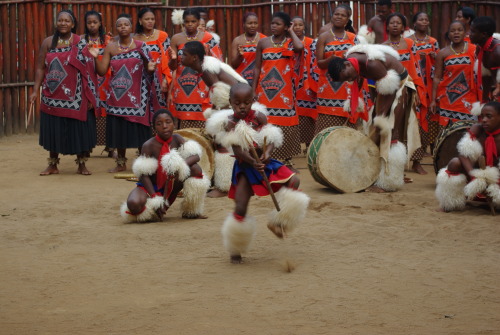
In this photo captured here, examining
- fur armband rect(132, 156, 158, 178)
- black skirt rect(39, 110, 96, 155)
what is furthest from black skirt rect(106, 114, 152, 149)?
fur armband rect(132, 156, 158, 178)

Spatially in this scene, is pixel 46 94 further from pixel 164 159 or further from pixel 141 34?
pixel 164 159

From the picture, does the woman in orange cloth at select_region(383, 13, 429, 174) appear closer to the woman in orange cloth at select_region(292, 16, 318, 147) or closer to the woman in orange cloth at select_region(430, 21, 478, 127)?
the woman in orange cloth at select_region(430, 21, 478, 127)

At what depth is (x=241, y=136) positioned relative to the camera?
5.18 metres

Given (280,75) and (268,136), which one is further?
(280,75)

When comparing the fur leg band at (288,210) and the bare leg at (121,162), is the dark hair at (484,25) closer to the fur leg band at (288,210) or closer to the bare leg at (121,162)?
the fur leg band at (288,210)

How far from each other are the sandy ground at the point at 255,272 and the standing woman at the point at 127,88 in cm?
183

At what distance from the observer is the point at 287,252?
18.1 ft

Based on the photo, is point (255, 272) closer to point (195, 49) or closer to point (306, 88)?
point (195, 49)

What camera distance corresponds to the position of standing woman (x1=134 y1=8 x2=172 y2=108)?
9383 millimetres

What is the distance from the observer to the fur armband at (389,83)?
7699 millimetres

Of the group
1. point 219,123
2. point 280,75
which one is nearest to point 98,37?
point 280,75

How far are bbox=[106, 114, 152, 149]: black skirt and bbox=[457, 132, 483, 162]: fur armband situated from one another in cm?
397

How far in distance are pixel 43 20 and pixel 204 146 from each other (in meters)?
6.58

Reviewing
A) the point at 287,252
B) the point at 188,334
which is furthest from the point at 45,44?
the point at 188,334
